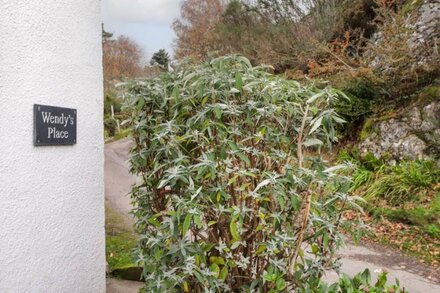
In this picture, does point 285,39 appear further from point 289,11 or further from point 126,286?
point 126,286

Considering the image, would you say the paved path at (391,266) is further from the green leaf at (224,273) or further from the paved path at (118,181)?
Answer: the green leaf at (224,273)

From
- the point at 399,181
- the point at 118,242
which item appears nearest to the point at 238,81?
the point at 118,242

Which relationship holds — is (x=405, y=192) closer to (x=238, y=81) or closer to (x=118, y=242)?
(x=118, y=242)

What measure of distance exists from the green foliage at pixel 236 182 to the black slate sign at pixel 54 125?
413 millimetres

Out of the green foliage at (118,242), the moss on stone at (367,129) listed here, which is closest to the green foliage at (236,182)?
the green foliage at (118,242)

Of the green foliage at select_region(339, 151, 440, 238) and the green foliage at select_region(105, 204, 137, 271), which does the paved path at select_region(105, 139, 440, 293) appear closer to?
the green foliage at select_region(105, 204, 137, 271)

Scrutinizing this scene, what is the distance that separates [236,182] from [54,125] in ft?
3.77

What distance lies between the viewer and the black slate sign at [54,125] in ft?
7.33

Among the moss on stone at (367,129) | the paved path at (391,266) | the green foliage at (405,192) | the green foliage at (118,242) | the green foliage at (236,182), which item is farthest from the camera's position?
the moss on stone at (367,129)

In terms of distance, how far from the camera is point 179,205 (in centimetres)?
196

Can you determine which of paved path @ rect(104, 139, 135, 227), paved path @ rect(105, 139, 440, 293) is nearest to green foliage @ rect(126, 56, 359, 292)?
paved path @ rect(105, 139, 440, 293)

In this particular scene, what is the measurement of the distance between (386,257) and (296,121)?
3.43 m

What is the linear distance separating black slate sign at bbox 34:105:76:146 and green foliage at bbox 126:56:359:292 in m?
0.41

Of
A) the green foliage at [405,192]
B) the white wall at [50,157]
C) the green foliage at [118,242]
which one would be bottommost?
the green foliage at [118,242]
